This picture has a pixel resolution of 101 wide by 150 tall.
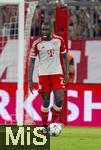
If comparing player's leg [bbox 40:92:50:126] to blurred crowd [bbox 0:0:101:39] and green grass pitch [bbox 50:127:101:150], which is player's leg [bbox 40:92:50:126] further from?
blurred crowd [bbox 0:0:101:39]

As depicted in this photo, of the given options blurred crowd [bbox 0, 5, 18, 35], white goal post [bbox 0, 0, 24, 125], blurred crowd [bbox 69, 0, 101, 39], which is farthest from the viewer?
blurred crowd [bbox 69, 0, 101, 39]

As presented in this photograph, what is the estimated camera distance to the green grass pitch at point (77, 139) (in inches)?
547

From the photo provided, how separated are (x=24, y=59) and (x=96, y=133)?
267cm

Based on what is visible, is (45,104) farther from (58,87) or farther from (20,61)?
(20,61)

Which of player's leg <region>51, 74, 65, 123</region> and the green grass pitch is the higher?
player's leg <region>51, 74, 65, 123</region>

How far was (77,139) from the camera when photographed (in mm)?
15367

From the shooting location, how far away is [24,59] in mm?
18328

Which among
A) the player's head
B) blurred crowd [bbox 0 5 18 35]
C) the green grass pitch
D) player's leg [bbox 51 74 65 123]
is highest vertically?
the player's head

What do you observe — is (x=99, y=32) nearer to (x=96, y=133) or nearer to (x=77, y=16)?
(x=77, y=16)

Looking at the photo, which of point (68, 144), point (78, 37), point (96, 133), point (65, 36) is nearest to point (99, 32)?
point (78, 37)

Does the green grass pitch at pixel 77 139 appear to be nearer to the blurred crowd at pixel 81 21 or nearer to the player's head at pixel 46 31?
the player's head at pixel 46 31

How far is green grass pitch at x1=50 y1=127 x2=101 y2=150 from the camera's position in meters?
13.9

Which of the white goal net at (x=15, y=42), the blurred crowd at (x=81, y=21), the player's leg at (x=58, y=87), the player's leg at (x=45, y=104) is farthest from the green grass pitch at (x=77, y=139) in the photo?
the blurred crowd at (x=81, y=21)

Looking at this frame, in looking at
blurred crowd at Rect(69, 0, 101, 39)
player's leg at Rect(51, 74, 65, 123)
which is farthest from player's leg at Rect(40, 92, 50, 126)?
blurred crowd at Rect(69, 0, 101, 39)
